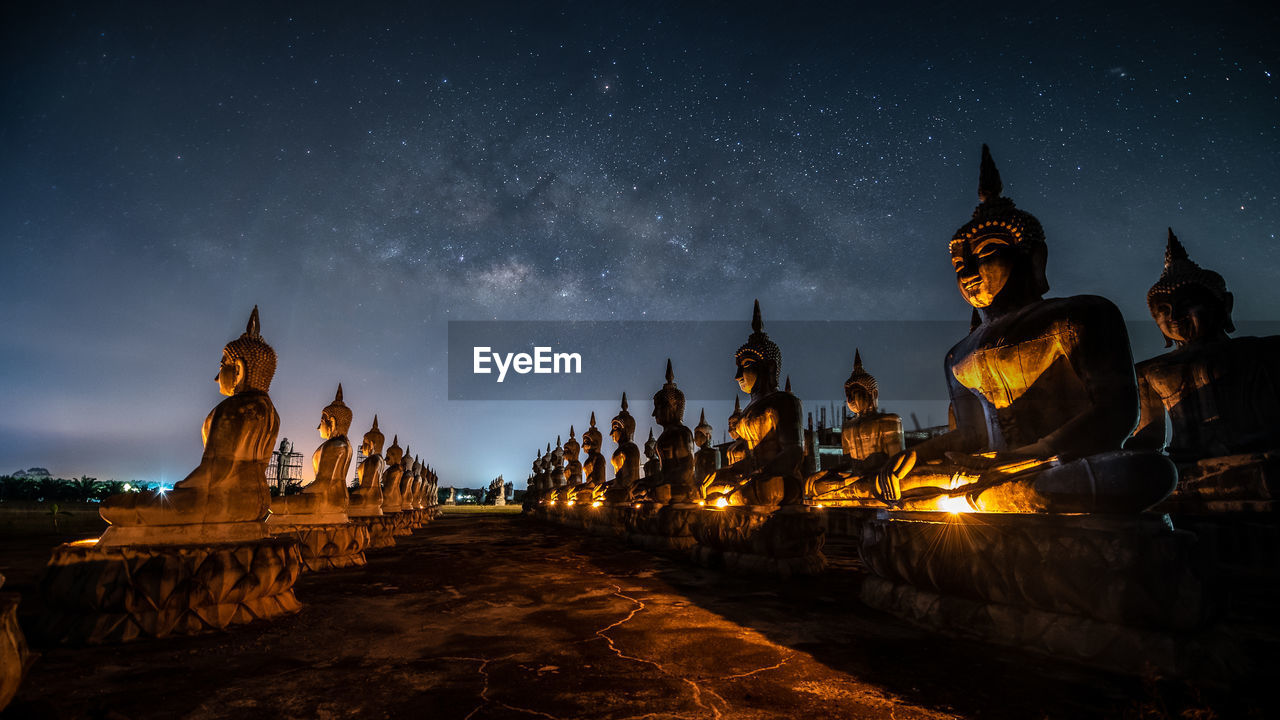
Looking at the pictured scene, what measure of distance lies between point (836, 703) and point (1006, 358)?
2.82 meters

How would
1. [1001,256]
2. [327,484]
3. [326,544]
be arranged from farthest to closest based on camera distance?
[327,484] < [326,544] < [1001,256]

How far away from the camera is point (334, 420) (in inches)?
355

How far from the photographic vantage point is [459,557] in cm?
841

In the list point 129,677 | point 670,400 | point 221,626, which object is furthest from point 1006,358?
point 670,400

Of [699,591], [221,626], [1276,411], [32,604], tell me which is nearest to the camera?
[221,626]

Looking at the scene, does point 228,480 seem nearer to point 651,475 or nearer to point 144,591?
point 144,591

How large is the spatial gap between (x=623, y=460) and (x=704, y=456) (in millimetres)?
2019

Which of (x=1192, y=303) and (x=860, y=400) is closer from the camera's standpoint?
(x=1192, y=303)

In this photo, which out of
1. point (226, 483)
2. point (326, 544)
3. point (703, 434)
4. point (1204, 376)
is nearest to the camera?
point (226, 483)

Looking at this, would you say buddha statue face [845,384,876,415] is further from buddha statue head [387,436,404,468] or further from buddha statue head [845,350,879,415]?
buddha statue head [387,436,404,468]

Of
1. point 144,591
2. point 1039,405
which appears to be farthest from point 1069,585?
point 144,591

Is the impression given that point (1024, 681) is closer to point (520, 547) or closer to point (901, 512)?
point (901, 512)

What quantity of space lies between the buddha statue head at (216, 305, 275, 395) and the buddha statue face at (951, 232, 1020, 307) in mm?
6429

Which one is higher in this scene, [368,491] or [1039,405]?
[1039,405]
